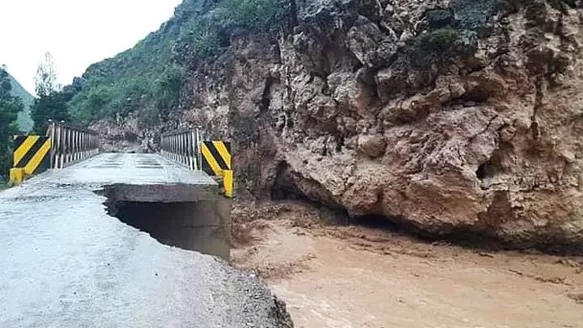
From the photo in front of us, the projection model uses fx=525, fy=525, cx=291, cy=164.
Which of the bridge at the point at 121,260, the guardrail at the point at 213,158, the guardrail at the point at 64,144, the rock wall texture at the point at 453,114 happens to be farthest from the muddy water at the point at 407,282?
the guardrail at the point at 64,144

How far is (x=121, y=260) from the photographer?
3316mm

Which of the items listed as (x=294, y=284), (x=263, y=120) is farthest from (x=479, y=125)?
(x=263, y=120)

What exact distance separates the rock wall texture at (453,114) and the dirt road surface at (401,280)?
2.94 ft

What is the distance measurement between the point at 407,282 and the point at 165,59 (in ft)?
98.5

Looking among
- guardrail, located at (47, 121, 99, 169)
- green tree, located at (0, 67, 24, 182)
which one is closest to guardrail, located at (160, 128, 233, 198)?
guardrail, located at (47, 121, 99, 169)

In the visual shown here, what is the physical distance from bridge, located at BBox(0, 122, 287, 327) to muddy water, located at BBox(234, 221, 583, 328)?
2.18 meters

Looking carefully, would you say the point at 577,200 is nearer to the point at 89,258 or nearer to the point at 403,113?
the point at 403,113

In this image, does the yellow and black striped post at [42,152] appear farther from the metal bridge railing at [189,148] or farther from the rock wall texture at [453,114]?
the rock wall texture at [453,114]

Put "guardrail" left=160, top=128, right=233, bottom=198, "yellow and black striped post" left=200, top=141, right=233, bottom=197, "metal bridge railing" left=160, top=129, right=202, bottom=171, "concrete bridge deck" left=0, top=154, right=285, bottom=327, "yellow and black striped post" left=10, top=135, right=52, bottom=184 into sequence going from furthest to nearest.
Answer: "metal bridge railing" left=160, top=129, right=202, bottom=171 < "yellow and black striped post" left=200, top=141, right=233, bottom=197 < "yellow and black striped post" left=10, top=135, right=52, bottom=184 < "guardrail" left=160, top=128, right=233, bottom=198 < "concrete bridge deck" left=0, top=154, right=285, bottom=327

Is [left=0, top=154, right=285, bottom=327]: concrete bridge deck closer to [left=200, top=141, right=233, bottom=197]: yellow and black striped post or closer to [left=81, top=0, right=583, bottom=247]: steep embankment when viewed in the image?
[left=200, top=141, right=233, bottom=197]: yellow and black striped post

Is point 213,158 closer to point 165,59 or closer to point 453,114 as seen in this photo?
point 453,114

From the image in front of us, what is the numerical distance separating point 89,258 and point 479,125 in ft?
28.9

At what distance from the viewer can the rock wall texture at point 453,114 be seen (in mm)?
10312

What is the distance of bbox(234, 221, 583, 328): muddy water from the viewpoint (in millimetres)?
7023
